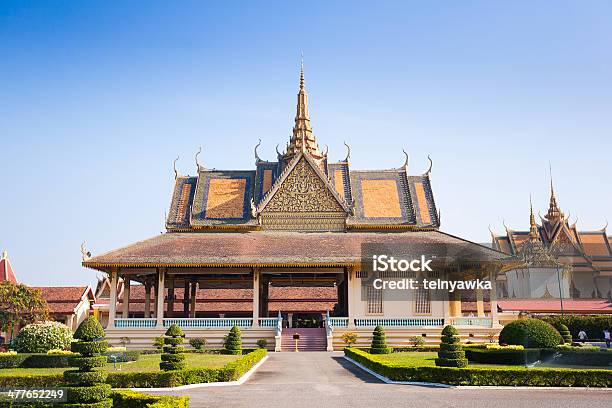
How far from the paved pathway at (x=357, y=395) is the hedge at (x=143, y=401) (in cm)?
123

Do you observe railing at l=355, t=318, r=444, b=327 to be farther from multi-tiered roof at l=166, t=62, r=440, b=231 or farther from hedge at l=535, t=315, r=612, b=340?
hedge at l=535, t=315, r=612, b=340

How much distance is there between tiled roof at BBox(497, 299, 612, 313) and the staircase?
21962 mm

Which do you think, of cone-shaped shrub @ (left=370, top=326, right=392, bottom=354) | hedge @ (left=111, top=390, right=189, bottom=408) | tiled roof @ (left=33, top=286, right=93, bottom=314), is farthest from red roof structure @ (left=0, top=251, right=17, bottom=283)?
hedge @ (left=111, top=390, right=189, bottom=408)

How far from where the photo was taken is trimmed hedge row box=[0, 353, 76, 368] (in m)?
20.2

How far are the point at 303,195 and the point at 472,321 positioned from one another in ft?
37.9

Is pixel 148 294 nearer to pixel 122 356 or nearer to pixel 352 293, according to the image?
pixel 352 293

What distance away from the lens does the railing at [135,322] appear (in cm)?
2862

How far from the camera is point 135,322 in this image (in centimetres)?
2870

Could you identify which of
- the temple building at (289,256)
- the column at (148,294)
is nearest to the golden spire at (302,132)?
the temple building at (289,256)

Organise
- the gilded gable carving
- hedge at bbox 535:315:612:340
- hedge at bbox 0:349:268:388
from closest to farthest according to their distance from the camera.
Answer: hedge at bbox 0:349:268:388
the gilded gable carving
hedge at bbox 535:315:612:340

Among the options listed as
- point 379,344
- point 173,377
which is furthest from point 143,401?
point 379,344
